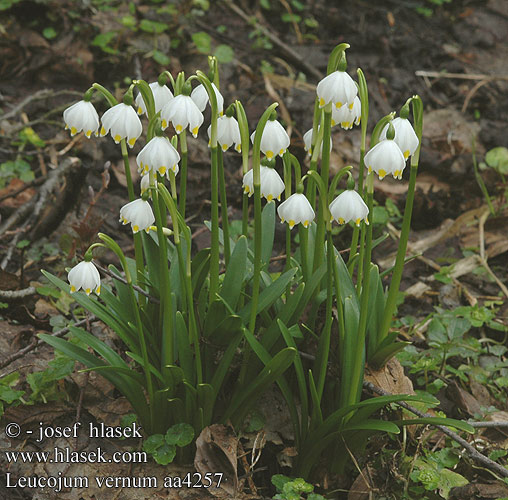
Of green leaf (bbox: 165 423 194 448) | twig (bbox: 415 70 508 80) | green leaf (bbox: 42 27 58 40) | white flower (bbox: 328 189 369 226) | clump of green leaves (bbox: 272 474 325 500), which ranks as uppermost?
green leaf (bbox: 42 27 58 40)

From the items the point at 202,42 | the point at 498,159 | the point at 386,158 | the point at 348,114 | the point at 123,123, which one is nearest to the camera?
the point at 386,158

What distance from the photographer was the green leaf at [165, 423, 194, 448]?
6.70ft

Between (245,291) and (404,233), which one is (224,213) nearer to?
(245,291)

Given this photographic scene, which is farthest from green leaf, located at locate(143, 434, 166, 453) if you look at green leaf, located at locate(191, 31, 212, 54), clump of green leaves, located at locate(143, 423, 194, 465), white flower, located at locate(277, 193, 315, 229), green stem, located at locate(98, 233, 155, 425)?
green leaf, located at locate(191, 31, 212, 54)

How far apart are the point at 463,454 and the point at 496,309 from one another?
3.44 ft

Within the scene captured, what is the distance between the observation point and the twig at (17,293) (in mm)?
2710

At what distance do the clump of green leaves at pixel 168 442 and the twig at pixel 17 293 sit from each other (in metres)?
1.00

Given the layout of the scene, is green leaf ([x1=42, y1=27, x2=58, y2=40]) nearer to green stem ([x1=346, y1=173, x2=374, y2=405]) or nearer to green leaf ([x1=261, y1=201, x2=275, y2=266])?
green leaf ([x1=261, y1=201, x2=275, y2=266])

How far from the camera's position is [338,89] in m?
1.69

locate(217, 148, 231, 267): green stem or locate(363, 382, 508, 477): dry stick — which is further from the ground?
locate(217, 148, 231, 267): green stem

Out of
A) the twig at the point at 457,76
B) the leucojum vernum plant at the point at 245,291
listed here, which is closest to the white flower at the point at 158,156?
the leucojum vernum plant at the point at 245,291

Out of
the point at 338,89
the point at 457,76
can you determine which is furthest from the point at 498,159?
the point at 338,89

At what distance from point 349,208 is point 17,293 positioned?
162 centimetres

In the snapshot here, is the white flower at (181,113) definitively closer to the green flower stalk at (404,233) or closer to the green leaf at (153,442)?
the green flower stalk at (404,233)
